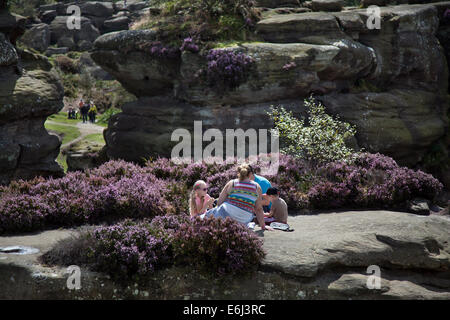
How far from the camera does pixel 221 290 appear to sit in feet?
22.9

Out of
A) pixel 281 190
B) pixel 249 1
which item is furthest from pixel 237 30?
Result: pixel 281 190

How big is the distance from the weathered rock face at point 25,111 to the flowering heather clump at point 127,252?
667 cm

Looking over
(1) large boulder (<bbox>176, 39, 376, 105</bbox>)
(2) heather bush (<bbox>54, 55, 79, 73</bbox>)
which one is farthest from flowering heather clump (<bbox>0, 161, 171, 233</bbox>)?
(2) heather bush (<bbox>54, 55, 79, 73</bbox>)

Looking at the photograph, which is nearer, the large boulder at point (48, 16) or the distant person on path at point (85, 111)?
the distant person on path at point (85, 111)

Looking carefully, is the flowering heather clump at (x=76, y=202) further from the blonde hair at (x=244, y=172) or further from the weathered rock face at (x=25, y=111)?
the weathered rock face at (x=25, y=111)

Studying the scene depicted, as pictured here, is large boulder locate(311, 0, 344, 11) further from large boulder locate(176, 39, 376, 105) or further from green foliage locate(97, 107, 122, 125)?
green foliage locate(97, 107, 122, 125)

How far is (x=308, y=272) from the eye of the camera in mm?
7078

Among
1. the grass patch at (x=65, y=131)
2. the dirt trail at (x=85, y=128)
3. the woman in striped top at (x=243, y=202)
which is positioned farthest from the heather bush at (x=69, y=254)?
the dirt trail at (x=85, y=128)

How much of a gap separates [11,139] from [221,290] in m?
9.57

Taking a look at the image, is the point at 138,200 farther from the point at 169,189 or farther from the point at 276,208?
the point at 276,208

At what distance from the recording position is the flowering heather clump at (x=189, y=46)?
1594 centimetres

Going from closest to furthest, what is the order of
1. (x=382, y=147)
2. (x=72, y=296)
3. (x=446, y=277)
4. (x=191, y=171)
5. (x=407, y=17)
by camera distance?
(x=72, y=296) → (x=446, y=277) → (x=191, y=171) → (x=382, y=147) → (x=407, y=17)

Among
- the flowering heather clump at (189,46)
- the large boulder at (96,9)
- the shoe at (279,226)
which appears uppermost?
the large boulder at (96,9)

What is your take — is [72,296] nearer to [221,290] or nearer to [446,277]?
[221,290]
